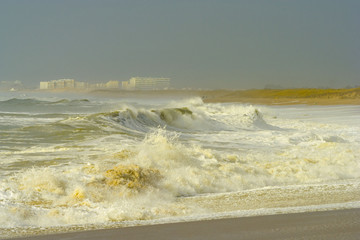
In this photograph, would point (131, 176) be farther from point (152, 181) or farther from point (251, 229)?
point (251, 229)

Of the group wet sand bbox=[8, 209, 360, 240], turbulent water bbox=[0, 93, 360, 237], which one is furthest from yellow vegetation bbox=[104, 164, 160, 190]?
wet sand bbox=[8, 209, 360, 240]

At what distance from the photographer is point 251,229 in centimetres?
489

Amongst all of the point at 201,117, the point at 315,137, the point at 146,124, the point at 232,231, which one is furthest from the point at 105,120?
the point at 232,231

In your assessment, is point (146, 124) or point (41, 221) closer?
point (41, 221)

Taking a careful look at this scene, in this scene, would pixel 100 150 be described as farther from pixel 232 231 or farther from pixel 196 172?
pixel 232 231

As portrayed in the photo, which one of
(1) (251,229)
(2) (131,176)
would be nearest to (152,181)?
(2) (131,176)

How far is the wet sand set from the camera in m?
4.58

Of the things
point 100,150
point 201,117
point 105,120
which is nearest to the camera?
point 100,150

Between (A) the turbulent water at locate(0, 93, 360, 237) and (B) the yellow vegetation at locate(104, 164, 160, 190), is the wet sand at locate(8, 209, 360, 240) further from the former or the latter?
(B) the yellow vegetation at locate(104, 164, 160, 190)

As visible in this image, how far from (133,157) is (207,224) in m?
4.84

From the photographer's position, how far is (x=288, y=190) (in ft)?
26.0

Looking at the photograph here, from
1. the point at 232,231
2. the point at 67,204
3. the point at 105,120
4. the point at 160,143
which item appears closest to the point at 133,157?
the point at 160,143

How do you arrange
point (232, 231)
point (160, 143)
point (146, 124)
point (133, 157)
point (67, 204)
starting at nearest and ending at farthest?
1. point (232, 231)
2. point (67, 204)
3. point (133, 157)
4. point (160, 143)
5. point (146, 124)

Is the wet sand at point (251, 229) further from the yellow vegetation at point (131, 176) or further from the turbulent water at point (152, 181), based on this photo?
the yellow vegetation at point (131, 176)
